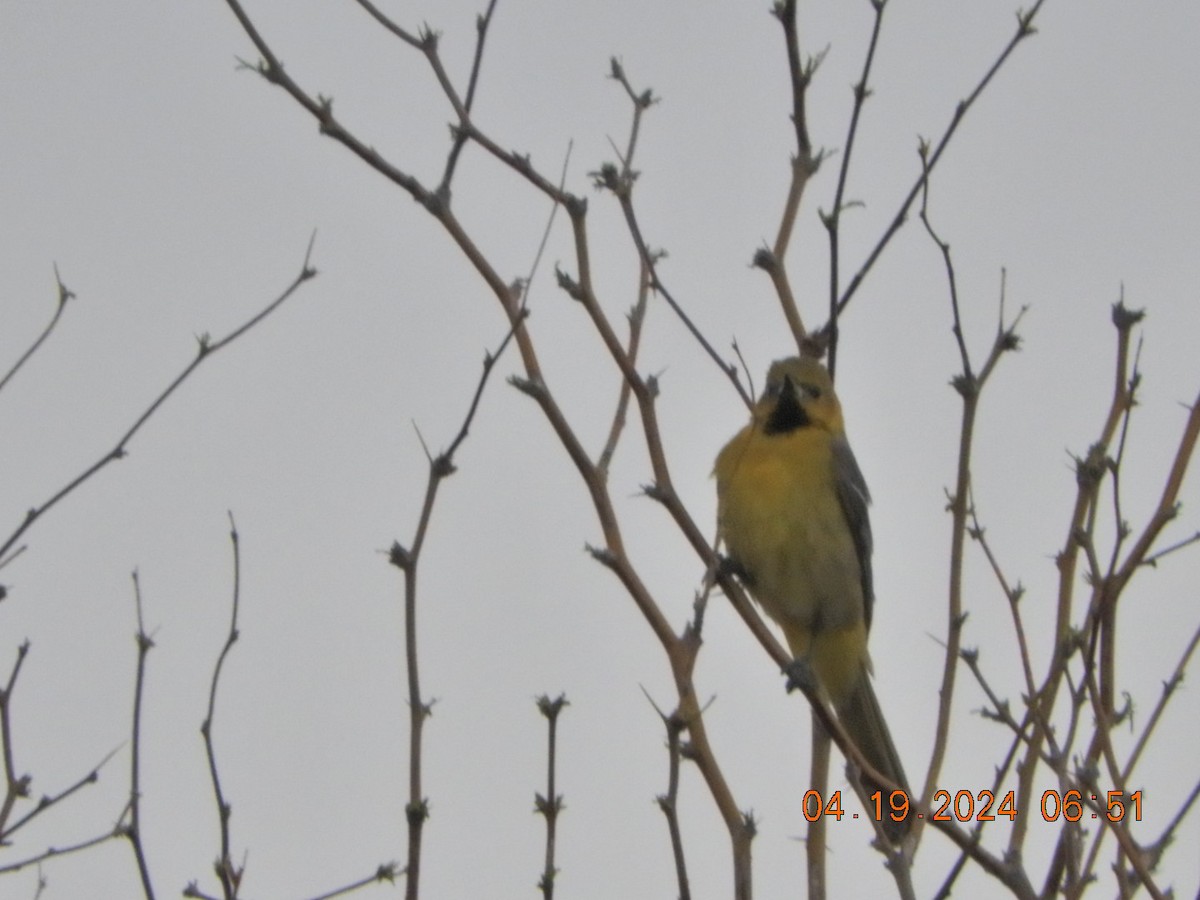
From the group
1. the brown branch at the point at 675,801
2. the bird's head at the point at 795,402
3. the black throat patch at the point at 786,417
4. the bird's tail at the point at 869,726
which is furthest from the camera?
the bird's tail at the point at 869,726

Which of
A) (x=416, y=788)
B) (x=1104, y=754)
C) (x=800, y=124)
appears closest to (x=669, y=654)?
(x=416, y=788)

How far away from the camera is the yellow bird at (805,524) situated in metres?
6.43

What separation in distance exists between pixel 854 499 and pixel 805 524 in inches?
14.1

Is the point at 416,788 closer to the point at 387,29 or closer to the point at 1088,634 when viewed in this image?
the point at 1088,634

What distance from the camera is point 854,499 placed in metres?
6.69

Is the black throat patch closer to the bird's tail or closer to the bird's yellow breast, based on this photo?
the bird's yellow breast

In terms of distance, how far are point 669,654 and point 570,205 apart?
114cm

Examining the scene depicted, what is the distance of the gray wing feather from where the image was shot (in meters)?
6.66

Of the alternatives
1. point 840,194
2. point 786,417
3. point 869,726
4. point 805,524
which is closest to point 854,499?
point 805,524

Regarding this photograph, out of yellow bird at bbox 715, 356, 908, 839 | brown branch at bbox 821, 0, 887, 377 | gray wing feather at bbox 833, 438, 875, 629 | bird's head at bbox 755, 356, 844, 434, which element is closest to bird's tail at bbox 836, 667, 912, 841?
yellow bird at bbox 715, 356, 908, 839

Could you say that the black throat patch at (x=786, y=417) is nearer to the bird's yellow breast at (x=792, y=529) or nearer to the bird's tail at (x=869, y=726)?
the bird's yellow breast at (x=792, y=529)

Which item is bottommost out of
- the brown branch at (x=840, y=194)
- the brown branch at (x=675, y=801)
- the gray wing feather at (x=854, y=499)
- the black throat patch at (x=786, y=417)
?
the brown branch at (x=675, y=801)

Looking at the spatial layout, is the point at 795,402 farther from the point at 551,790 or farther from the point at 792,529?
the point at 551,790
